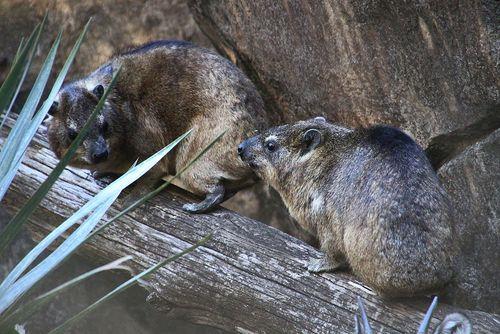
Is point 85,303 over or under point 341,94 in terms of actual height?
under

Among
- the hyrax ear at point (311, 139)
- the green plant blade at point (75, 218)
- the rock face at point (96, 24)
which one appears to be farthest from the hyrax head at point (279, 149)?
the rock face at point (96, 24)

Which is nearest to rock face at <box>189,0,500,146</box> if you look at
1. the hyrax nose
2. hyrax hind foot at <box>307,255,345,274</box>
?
hyrax hind foot at <box>307,255,345,274</box>

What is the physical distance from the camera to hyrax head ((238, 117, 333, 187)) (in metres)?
5.38

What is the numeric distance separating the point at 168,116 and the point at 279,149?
101 centimetres

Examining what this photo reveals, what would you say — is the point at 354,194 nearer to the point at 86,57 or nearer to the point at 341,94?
the point at 341,94

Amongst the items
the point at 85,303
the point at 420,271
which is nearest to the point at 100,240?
the point at 85,303

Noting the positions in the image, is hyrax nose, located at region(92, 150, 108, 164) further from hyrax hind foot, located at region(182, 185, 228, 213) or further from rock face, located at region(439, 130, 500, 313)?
rock face, located at region(439, 130, 500, 313)

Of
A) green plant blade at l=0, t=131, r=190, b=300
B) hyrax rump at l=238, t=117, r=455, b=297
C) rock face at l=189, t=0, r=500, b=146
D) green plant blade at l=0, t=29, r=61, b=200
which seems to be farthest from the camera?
rock face at l=189, t=0, r=500, b=146

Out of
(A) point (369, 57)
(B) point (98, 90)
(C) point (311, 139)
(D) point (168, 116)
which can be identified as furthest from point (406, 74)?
(B) point (98, 90)

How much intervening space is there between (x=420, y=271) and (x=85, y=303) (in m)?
3.33

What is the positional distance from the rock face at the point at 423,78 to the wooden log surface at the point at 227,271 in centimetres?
83

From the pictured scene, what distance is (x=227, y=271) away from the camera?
510 centimetres

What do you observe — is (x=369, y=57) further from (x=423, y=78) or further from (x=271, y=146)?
(x=271, y=146)

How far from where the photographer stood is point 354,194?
16.1 feet
